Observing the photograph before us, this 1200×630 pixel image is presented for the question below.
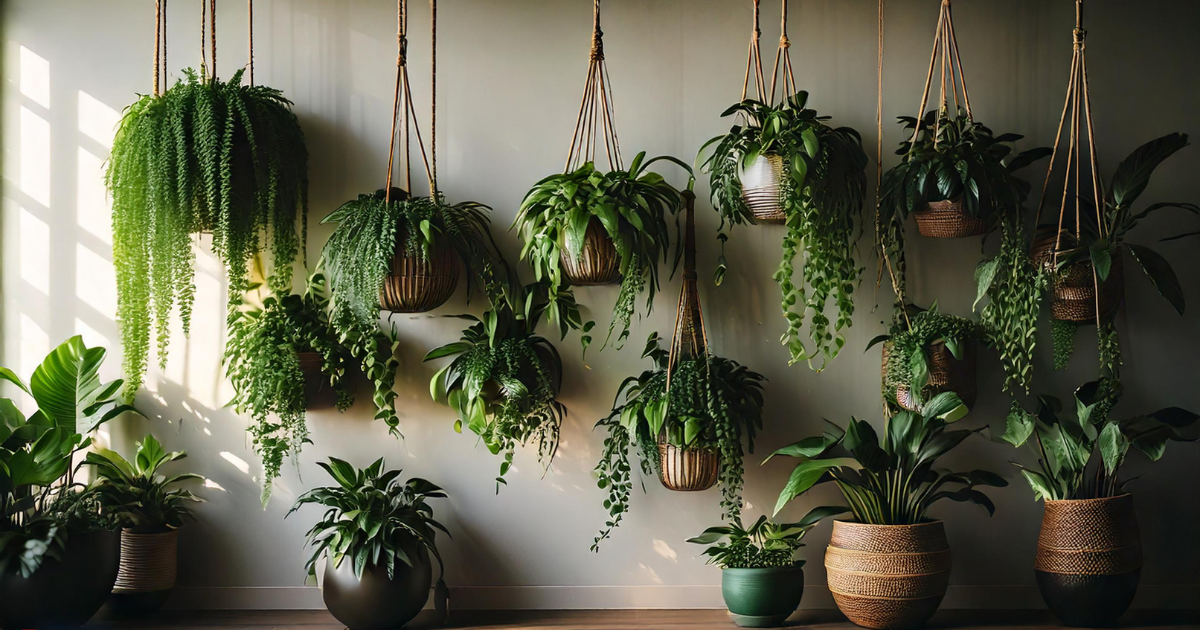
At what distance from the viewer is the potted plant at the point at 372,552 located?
2658 mm

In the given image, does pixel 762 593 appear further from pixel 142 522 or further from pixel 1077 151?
pixel 142 522

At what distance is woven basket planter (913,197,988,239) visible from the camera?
279 centimetres

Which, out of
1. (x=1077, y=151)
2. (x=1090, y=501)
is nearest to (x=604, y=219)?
(x=1077, y=151)

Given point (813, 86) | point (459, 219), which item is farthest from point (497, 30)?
point (813, 86)

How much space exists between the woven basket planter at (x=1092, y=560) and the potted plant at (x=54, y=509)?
10.0ft

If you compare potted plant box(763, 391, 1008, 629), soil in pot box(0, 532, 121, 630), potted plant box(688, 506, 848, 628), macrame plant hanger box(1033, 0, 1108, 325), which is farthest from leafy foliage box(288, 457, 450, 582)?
macrame plant hanger box(1033, 0, 1108, 325)

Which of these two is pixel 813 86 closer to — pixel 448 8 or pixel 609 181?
pixel 609 181

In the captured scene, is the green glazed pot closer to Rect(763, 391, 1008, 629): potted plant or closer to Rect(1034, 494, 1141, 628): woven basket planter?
Rect(763, 391, 1008, 629): potted plant

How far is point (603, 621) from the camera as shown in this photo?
2.88 meters

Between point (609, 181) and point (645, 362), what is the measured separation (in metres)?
0.72

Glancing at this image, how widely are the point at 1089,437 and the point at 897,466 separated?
0.64 metres

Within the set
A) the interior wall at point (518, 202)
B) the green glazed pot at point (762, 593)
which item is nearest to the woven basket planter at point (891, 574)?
the green glazed pot at point (762, 593)

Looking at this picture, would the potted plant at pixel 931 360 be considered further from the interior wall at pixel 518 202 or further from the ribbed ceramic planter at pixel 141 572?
the ribbed ceramic planter at pixel 141 572

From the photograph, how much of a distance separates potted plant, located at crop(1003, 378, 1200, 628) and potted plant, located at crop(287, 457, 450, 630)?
199 cm
